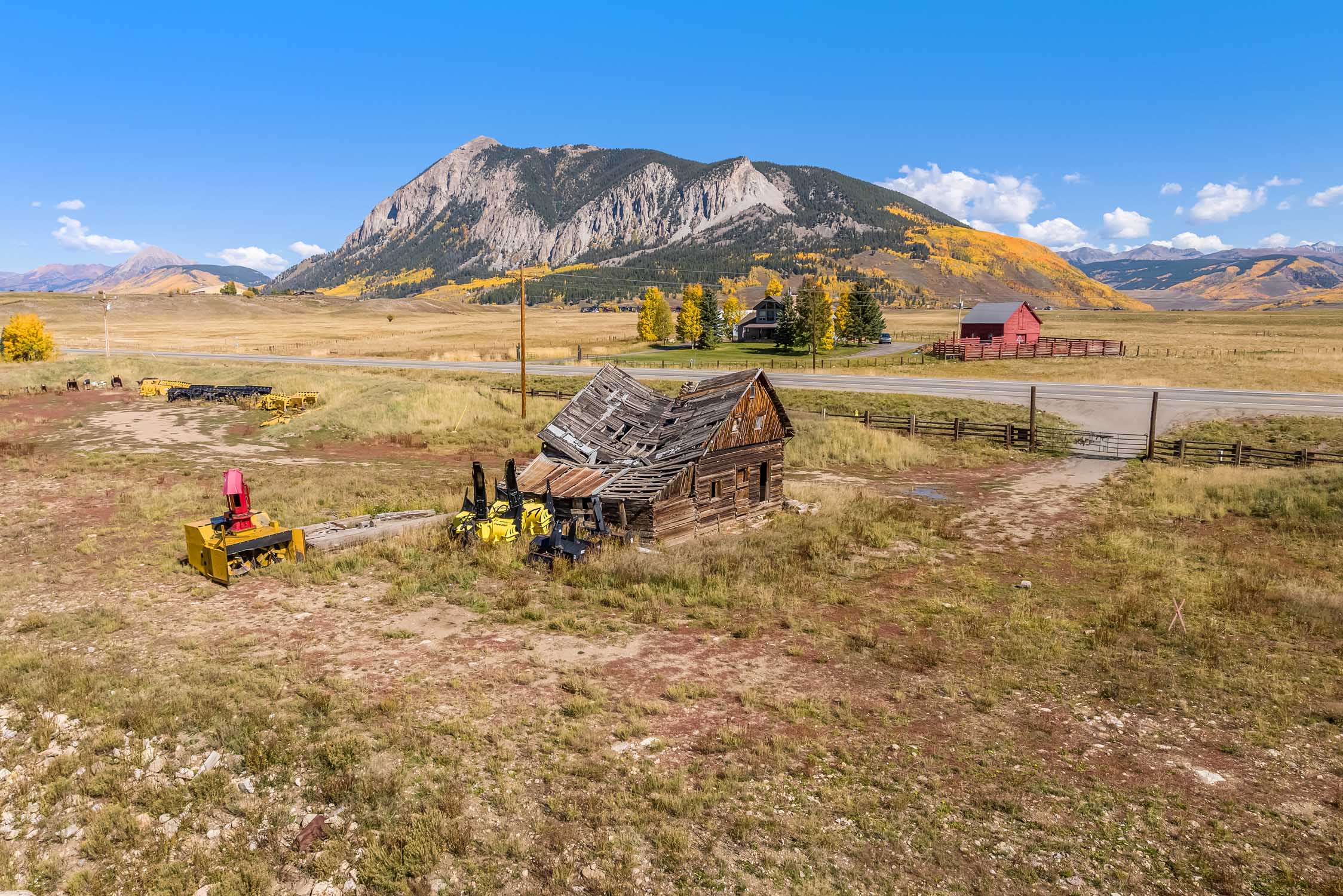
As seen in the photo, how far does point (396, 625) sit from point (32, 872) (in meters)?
6.99

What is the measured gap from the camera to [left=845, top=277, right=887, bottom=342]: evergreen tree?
8144 centimetres

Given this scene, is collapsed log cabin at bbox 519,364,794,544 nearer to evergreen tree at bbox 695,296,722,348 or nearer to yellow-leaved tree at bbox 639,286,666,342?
evergreen tree at bbox 695,296,722,348

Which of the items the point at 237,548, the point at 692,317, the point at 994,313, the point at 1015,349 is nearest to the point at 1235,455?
the point at 237,548

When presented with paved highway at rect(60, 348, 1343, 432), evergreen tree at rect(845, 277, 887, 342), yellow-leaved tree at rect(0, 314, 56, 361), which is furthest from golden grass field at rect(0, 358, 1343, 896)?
yellow-leaved tree at rect(0, 314, 56, 361)

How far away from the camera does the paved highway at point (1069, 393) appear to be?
39.2 m

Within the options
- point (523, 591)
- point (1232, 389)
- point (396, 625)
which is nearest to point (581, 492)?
point (523, 591)

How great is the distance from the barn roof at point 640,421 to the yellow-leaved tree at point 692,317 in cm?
5999

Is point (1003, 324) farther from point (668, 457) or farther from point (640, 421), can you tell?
point (668, 457)

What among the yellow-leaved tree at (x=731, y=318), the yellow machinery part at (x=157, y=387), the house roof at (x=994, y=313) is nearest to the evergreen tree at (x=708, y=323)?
the yellow-leaved tree at (x=731, y=318)

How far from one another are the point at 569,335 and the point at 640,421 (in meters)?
91.5

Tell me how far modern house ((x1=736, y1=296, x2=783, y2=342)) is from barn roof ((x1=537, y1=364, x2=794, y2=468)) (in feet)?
234

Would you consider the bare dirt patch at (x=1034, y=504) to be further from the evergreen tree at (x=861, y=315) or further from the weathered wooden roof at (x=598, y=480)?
the evergreen tree at (x=861, y=315)

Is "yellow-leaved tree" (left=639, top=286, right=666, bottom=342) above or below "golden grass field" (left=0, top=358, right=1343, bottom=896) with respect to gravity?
above

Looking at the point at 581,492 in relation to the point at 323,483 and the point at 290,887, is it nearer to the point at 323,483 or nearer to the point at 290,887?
the point at 323,483
